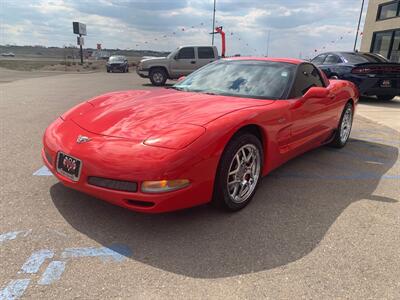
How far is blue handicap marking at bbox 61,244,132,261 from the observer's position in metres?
2.32

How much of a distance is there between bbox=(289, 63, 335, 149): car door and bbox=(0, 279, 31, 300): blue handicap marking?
2677 mm

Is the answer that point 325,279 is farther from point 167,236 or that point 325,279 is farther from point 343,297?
point 167,236

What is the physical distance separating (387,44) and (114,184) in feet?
74.1

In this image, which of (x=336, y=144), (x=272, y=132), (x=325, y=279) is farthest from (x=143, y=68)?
(x=325, y=279)

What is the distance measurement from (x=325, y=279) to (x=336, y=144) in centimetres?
338

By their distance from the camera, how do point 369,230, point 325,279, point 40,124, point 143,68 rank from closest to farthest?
1. point 325,279
2. point 369,230
3. point 40,124
4. point 143,68

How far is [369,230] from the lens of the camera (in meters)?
2.83

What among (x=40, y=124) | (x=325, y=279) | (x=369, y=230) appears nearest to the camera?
(x=325, y=279)

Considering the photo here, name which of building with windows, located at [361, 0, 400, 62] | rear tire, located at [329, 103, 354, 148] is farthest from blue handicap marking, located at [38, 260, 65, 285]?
building with windows, located at [361, 0, 400, 62]

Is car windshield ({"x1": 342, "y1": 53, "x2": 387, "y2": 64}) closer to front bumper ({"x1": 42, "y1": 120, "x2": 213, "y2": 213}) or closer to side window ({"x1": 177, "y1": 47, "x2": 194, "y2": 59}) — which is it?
side window ({"x1": 177, "y1": 47, "x2": 194, "y2": 59})

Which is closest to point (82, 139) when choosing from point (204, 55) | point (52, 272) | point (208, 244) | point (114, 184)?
point (114, 184)

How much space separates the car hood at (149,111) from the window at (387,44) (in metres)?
19.5

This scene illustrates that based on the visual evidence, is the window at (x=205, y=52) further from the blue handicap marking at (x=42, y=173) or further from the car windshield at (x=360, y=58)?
the blue handicap marking at (x=42, y=173)

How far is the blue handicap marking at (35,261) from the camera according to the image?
7.07ft
